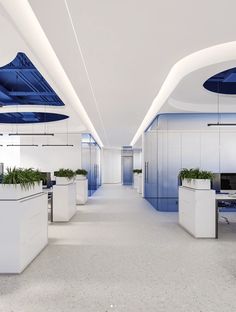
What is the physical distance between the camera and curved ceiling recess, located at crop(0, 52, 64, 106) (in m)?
7.88

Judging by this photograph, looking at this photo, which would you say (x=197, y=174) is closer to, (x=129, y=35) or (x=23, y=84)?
(x=129, y=35)

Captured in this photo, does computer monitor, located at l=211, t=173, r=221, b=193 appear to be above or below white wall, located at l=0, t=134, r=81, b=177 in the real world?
below

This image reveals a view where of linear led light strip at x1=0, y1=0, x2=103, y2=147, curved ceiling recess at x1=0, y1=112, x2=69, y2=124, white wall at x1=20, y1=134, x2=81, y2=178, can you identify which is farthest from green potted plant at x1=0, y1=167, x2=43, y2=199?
white wall at x1=20, y1=134, x2=81, y2=178

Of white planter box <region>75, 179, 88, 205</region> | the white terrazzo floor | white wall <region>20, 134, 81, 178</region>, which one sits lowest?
the white terrazzo floor

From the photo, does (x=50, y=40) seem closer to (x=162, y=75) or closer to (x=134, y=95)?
(x=162, y=75)

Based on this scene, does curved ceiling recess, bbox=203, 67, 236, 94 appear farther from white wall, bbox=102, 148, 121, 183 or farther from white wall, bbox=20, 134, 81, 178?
white wall, bbox=102, 148, 121, 183

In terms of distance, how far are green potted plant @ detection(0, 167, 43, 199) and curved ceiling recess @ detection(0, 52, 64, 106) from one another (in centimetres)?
361

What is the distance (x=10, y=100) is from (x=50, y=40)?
7.98m

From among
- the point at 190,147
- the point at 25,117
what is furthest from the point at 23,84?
the point at 25,117

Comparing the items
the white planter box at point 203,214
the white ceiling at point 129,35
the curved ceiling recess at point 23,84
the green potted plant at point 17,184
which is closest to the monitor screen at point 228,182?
the white planter box at point 203,214

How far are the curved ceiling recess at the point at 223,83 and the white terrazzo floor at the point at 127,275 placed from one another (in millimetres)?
A: 4030

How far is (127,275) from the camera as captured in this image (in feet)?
14.5

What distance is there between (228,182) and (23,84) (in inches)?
287

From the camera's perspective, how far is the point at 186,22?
424 cm
